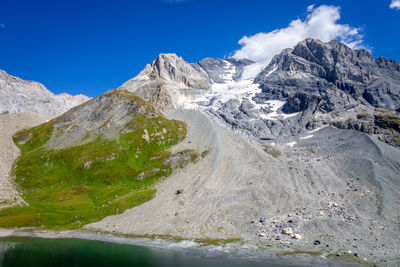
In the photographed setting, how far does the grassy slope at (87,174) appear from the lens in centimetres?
8956

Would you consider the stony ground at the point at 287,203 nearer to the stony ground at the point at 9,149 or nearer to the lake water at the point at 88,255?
the lake water at the point at 88,255

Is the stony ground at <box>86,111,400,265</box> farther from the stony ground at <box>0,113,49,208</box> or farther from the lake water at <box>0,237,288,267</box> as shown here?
the stony ground at <box>0,113,49,208</box>

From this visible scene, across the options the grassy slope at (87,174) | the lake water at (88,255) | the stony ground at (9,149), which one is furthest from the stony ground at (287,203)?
the stony ground at (9,149)

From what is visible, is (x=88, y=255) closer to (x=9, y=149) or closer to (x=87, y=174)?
(x=87, y=174)

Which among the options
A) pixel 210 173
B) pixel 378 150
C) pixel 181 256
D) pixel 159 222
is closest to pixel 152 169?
pixel 210 173

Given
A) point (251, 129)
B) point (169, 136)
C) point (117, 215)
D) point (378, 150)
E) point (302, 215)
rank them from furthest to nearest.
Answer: point (251, 129), point (169, 136), point (378, 150), point (117, 215), point (302, 215)

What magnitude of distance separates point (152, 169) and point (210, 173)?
28.4 metres

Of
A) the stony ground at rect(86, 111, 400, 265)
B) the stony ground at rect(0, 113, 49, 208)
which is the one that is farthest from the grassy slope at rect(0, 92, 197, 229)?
the stony ground at rect(86, 111, 400, 265)

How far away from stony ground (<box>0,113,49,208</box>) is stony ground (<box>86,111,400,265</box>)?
40817 mm

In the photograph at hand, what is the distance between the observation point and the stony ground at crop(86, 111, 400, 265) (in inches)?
2453

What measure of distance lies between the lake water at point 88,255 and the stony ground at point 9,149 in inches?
1346

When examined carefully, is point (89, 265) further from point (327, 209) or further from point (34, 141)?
point (34, 141)

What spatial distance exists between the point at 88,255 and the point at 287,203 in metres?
55.1

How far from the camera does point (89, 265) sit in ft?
163
